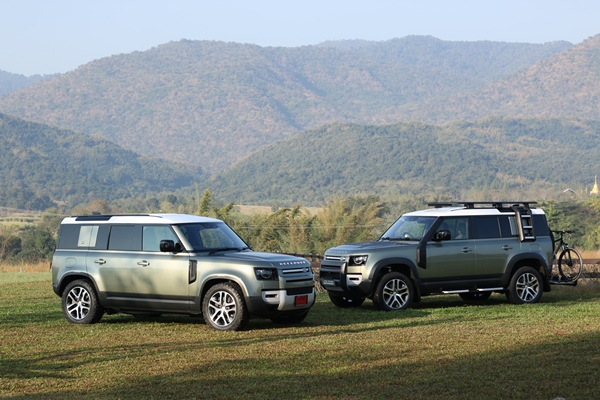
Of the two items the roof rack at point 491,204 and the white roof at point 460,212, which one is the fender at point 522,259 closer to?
the white roof at point 460,212

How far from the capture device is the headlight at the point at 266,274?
14.8 metres

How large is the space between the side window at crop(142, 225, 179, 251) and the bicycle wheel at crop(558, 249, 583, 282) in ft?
30.1

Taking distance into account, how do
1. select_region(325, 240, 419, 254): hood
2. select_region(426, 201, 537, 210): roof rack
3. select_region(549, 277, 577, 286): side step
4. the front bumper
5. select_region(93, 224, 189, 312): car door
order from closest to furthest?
the front bumper, select_region(93, 224, 189, 312): car door, select_region(325, 240, 419, 254): hood, select_region(426, 201, 537, 210): roof rack, select_region(549, 277, 577, 286): side step

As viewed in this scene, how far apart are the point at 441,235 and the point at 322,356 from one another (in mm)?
6647

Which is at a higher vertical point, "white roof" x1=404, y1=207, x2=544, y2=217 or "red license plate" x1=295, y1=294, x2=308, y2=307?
"white roof" x1=404, y1=207, x2=544, y2=217

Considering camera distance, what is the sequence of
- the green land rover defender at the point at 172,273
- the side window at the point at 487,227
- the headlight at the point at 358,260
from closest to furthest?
the green land rover defender at the point at 172,273
the headlight at the point at 358,260
the side window at the point at 487,227

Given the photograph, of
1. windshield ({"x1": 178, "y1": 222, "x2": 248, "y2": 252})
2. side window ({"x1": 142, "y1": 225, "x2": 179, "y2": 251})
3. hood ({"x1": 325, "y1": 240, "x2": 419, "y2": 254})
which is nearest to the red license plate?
windshield ({"x1": 178, "y1": 222, "x2": 248, "y2": 252})

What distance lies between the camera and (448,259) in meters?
18.1

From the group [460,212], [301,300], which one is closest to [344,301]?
[460,212]

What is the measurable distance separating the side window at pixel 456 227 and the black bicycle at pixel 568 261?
2997 mm

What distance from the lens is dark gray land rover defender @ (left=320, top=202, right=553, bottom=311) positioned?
17.8 metres

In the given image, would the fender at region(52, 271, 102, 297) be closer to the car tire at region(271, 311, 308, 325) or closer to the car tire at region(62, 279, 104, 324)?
the car tire at region(62, 279, 104, 324)

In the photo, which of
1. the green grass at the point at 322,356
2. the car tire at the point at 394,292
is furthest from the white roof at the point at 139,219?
the car tire at the point at 394,292

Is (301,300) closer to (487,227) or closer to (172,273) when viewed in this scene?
(172,273)
